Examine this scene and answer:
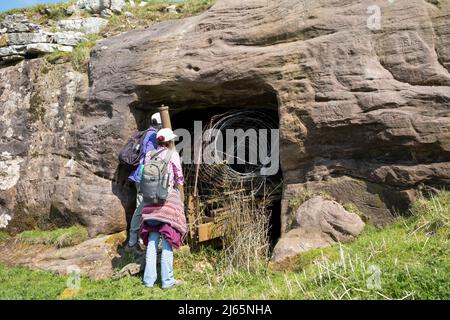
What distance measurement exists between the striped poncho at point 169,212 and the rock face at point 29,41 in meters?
5.04

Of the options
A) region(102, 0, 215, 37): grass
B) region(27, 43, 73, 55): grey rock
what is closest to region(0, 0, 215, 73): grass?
region(102, 0, 215, 37): grass

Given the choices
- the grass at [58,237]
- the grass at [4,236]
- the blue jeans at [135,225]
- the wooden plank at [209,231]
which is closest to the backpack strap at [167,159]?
the blue jeans at [135,225]

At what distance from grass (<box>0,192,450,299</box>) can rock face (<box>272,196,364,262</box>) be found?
0.20 meters

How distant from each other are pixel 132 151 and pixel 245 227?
2.15 m

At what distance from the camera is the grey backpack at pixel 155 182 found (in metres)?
5.64

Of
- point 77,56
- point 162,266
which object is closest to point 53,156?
point 77,56

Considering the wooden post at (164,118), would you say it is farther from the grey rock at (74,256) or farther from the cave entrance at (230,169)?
the grey rock at (74,256)

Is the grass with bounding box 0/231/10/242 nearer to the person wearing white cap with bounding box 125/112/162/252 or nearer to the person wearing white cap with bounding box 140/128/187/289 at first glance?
the person wearing white cap with bounding box 125/112/162/252

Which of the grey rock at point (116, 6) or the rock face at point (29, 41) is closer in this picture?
the rock face at point (29, 41)

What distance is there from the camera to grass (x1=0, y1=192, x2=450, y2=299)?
4172 millimetres

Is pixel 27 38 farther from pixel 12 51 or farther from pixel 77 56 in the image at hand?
pixel 77 56

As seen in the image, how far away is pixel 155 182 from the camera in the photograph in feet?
18.5

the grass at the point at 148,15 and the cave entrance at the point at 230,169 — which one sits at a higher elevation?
the grass at the point at 148,15

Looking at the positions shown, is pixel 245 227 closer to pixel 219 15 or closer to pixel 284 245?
pixel 284 245
